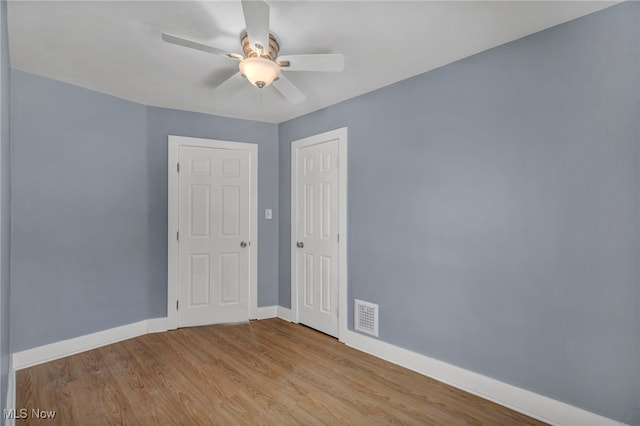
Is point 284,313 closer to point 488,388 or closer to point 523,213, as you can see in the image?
point 488,388

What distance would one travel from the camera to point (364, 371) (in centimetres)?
307

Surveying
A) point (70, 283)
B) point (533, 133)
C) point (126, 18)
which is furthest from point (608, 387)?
point (70, 283)

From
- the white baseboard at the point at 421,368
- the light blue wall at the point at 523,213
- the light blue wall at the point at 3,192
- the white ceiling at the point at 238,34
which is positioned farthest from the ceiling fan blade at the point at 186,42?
the white baseboard at the point at 421,368

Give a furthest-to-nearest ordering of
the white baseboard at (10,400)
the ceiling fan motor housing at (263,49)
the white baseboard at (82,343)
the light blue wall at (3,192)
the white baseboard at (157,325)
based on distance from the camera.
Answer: the white baseboard at (157,325) → the white baseboard at (82,343) → the ceiling fan motor housing at (263,49) → the white baseboard at (10,400) → the light blue wall at (3,192)

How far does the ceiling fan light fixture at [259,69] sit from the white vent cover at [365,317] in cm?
219

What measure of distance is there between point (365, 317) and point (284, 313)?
4.56 feet

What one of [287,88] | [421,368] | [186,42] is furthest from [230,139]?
[421,368]

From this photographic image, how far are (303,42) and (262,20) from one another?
25.8 inches

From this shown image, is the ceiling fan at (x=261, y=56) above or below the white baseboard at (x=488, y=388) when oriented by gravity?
above

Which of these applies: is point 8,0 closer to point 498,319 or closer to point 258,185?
point 258,185

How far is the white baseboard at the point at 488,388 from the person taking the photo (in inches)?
86.8

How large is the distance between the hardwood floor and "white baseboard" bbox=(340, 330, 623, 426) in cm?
7

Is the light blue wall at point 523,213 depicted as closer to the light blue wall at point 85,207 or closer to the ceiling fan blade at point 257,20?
the ceiling fan blade at point 257,20

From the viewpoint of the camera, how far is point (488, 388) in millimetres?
2592
